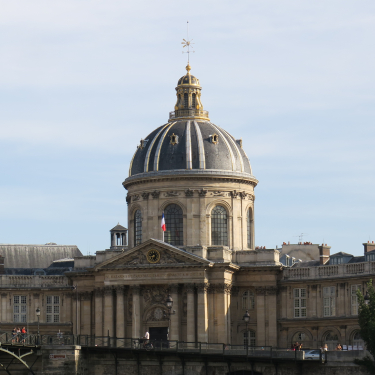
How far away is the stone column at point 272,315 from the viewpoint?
111062mm

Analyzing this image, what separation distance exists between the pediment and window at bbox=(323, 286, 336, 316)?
10.5m

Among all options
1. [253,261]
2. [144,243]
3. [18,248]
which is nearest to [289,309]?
[253,261]

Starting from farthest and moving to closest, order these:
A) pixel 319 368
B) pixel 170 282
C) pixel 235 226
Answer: pixel 235 226
pixel 170 282
pixel 319 368

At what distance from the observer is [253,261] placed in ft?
369

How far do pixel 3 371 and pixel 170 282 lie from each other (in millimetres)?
18201

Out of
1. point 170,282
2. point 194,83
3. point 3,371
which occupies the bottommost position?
point 3,371

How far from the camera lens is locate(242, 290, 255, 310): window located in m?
113

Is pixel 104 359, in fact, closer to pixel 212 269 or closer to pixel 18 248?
pixel 212 269

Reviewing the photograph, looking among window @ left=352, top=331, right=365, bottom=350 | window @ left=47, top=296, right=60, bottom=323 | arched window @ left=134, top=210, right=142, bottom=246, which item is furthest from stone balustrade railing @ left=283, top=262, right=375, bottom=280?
window @ left=47, top=296, right=60, bottom=323

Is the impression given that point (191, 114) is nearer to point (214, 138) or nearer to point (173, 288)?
point (214, 138)

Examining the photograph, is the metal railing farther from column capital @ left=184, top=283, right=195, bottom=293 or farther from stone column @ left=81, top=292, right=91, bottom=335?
stone column @ left=81, top=292, right=91, bottom=335

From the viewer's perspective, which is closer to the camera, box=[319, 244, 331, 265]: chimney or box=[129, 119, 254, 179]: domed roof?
box=[129, 119, 254, 179]: domed roof

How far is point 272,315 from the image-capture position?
111625 millimetres

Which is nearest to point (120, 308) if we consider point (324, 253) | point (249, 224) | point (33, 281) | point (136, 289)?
point (136, 289)
